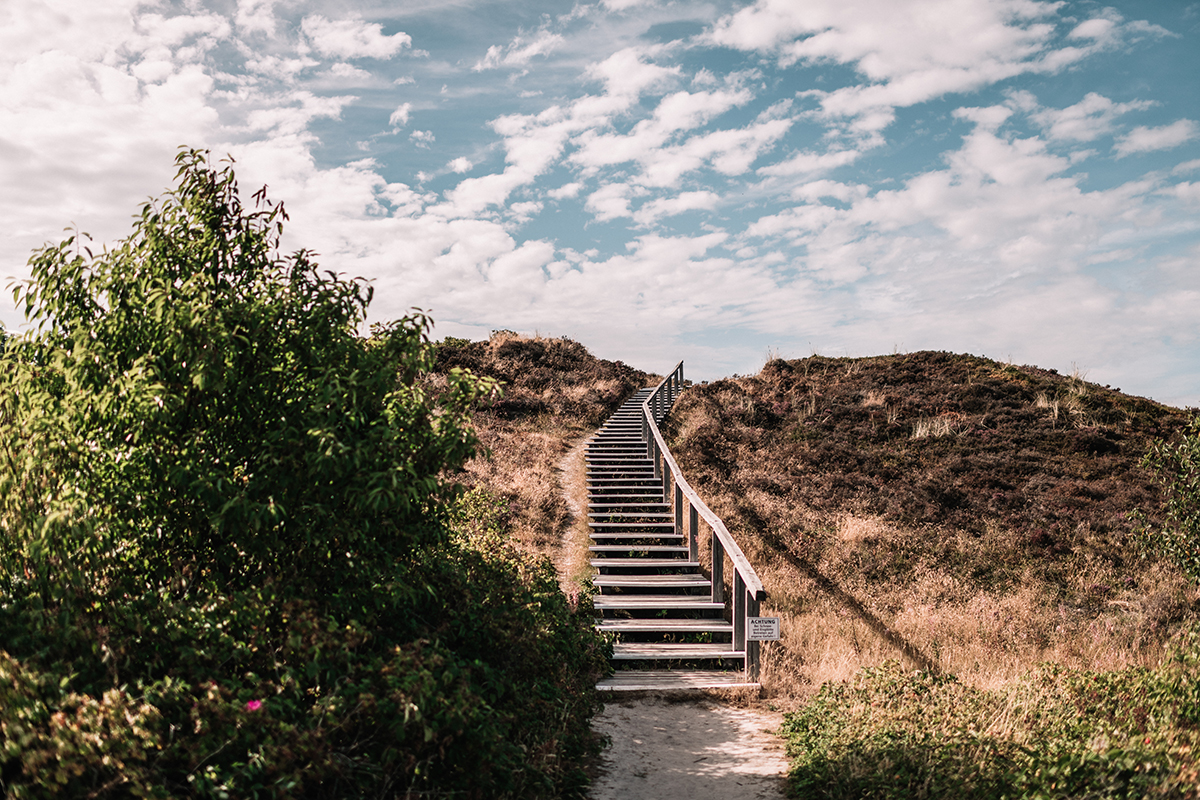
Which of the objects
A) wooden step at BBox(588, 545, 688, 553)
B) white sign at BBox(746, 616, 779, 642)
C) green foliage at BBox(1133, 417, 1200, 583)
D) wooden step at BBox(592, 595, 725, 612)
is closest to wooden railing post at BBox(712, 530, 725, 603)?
wooden step at BBox(592, 595, 725, 612)

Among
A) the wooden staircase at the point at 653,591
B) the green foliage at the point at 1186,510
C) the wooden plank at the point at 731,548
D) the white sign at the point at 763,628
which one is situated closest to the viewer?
the white sign at the point at 763,628

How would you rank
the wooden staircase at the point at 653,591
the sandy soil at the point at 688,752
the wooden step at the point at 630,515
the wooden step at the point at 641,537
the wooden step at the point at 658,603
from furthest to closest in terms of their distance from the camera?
the wooden step at the point at 630,515 → the wooden step at the point at 641,537 → the wooden step at the point at 658,603 → the wooden staircase at the point at 653,591 → the sandy soil at the point at 688,752

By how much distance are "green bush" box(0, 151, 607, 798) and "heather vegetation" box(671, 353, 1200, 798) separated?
335 centimetres

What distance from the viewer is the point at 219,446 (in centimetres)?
448

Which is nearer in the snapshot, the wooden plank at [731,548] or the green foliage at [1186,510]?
the wooden plank at [731,548]

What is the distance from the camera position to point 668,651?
959 cm

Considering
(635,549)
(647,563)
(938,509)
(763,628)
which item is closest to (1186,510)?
(938,509)

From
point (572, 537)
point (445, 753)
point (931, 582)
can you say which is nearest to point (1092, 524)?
point (931, 582)

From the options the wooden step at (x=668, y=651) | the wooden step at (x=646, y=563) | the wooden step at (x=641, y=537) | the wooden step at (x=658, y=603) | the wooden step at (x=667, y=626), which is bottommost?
the wooden step at (x=668, y=651)

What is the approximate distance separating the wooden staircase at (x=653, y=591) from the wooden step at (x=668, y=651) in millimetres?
14

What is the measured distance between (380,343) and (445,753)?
107 inches

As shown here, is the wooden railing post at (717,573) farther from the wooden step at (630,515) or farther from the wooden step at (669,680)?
the wooden step at (630,515)

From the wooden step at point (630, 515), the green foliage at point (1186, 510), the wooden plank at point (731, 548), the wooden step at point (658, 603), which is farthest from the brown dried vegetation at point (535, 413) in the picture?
the green foliage at point (1186, 510)

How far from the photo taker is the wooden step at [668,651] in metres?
9.40
